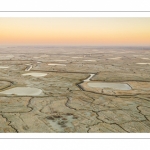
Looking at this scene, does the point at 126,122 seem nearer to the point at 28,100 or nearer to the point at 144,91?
the point at 28,100

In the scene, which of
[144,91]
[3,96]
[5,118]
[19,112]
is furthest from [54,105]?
[144,91]

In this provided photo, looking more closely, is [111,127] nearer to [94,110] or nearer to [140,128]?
[140,128]

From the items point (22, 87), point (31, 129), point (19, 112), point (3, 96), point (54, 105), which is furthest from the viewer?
point (22, 87)

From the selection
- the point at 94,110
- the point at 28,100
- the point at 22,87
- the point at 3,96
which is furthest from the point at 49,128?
the point at 22,87

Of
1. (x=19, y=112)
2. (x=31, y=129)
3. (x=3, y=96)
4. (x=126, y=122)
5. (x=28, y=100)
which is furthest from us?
(x=3, y=96)

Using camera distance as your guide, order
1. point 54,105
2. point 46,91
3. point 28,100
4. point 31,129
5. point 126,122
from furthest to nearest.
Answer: point 46,91
point 28,100
point 54,105
point 126,122
point 31,129

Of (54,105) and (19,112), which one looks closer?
(19,112)

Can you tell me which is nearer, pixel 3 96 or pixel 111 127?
pixel 111 127

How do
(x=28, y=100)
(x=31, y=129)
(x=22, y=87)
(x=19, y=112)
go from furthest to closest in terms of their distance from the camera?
1. (x=22, y=87)
2. (x=28, y=100)
3. (x=19, y=112)
4. (x=31, y=129)
